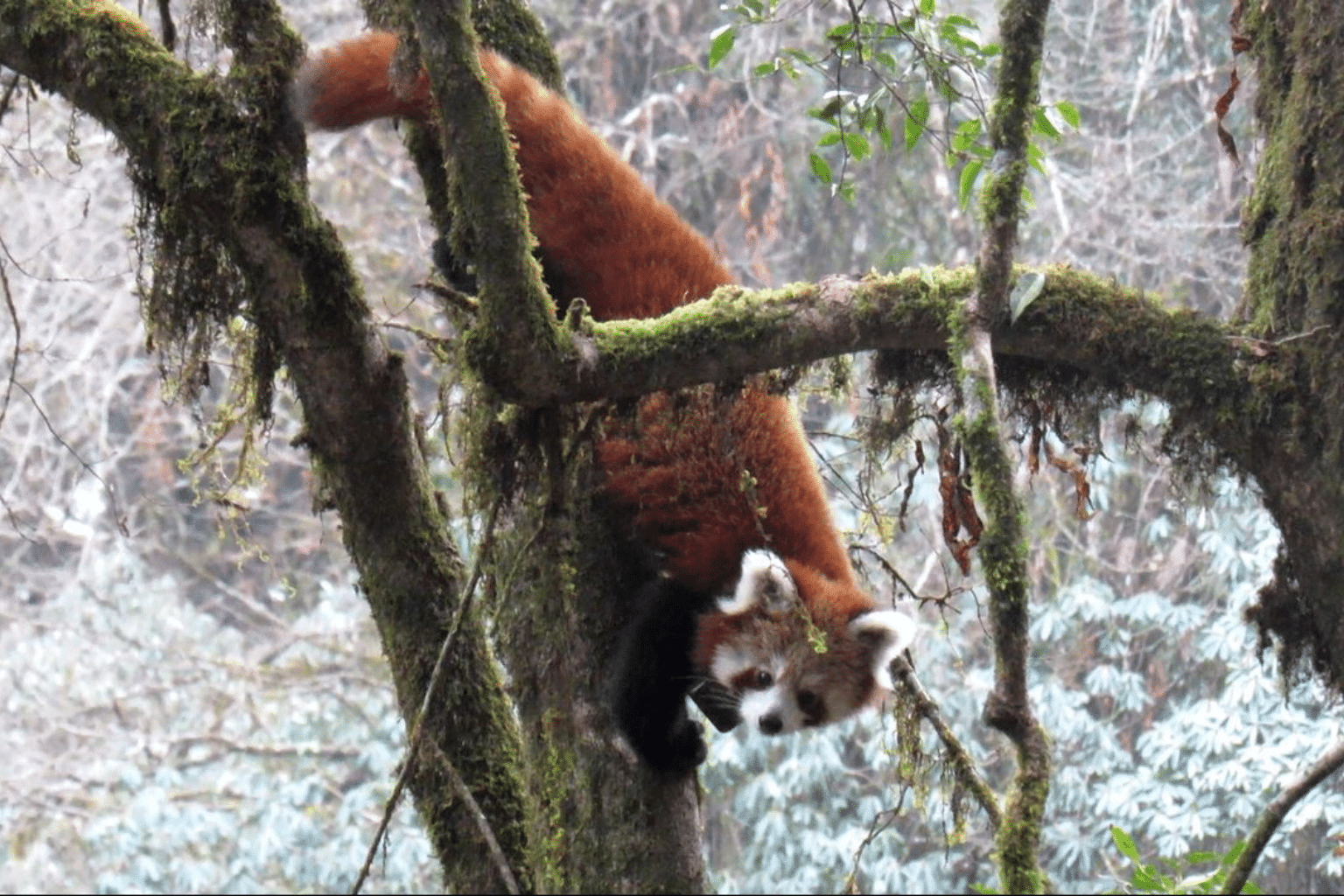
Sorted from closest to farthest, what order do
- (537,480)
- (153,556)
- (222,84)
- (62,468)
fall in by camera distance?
(222,84), (537,480), (62,468), (153,556)

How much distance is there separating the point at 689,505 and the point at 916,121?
103 centimetres

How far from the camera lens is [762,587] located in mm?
3154

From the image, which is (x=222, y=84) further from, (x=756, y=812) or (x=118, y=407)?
(x=118, y=407)

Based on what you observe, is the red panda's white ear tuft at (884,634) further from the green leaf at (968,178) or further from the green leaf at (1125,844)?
the green leaf at (968,178)

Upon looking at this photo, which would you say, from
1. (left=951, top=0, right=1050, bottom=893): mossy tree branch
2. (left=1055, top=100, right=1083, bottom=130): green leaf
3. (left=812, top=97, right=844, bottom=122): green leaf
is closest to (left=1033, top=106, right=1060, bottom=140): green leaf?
(left=1055, top=100, right=1083, bottom=130): green leaf

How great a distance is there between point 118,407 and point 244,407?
22.3 feet

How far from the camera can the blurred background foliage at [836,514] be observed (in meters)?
6.84

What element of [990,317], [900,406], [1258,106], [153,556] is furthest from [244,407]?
[153,556]

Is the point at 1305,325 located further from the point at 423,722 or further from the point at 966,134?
the point at 423,722

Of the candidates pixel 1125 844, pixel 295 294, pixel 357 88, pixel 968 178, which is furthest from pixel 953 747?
pixel 357 88

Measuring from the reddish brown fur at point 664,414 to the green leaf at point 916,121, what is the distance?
0.65m

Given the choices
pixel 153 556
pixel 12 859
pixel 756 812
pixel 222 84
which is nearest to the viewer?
pixel 222 84

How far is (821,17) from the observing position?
8469mm

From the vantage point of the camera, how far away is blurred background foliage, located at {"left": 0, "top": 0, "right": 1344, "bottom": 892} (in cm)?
684
